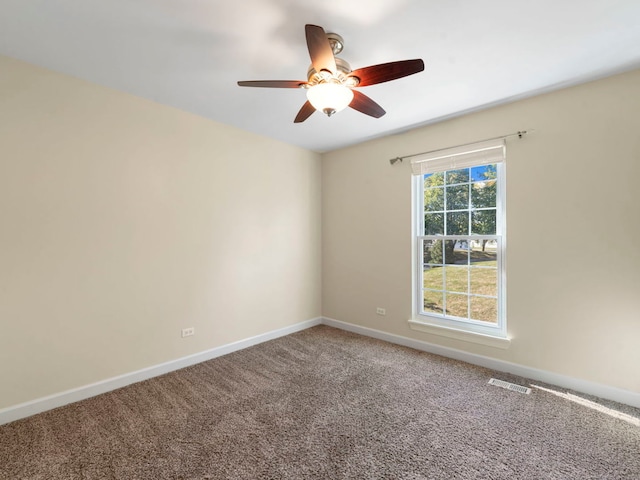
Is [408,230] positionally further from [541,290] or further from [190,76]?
[190,76]

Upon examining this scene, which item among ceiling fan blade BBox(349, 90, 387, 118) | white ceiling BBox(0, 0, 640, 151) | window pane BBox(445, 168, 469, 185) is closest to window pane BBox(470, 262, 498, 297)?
window pane BBox(445, 168, 469, 185)

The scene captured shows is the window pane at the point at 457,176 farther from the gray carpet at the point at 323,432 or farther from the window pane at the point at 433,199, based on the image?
the gray carpet at the point at 323,432

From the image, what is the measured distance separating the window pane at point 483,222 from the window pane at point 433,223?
34cm

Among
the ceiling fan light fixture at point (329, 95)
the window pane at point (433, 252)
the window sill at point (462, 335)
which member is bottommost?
the window sill at point (462, 335)

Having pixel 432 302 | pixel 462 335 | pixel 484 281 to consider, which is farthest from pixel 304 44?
pixel 462 335

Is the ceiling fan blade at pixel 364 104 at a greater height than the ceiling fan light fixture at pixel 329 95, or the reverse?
the ceiling fan blade at pixel 364 104

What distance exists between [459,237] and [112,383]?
3.66 m

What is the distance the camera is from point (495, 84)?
2.47 metres

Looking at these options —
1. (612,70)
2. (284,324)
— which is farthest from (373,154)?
(284,324)

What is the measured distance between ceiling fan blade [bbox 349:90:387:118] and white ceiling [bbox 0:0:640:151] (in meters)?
0.32

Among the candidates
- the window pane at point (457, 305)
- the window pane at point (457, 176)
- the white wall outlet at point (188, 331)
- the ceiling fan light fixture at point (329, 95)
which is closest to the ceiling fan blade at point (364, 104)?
the ceiling fan light fixture at point (329, 95)

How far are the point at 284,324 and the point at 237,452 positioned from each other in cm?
217

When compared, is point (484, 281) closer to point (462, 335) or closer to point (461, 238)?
point (461, 238)

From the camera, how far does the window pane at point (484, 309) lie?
302 centimetres
